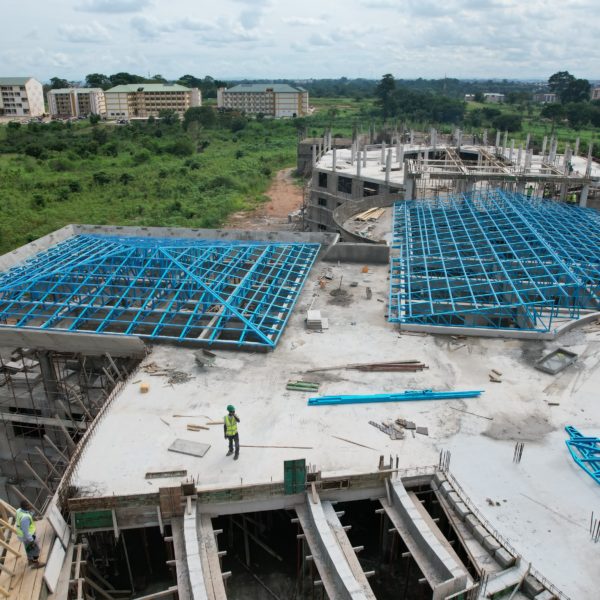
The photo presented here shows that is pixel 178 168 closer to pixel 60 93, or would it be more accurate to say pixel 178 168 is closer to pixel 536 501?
pixel 536 501

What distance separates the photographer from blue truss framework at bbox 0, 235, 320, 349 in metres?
23.0

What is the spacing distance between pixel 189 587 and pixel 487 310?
54.5 ft

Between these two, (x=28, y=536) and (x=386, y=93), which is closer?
(x=28, y=536)

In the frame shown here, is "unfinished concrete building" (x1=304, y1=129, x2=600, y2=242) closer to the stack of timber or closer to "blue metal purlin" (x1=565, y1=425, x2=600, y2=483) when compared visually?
the stack of timber

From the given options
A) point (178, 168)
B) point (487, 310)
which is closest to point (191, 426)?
point (487, 310)

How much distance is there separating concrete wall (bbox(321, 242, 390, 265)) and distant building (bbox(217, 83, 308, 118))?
470ft

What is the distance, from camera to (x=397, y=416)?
58.9ft

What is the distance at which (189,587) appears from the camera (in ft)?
40.6

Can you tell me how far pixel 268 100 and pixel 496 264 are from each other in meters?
154

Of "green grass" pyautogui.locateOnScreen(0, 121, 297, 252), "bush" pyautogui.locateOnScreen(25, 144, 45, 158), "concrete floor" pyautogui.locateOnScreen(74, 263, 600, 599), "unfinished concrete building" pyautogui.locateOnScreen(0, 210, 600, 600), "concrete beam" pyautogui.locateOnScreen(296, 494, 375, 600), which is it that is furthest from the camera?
"bush" pyautogui.locateOnScreen(25, 144, 45, 158)

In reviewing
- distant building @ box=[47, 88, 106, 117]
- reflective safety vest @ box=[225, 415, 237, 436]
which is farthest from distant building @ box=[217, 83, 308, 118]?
reflective safety vest @ box=[225, 415, 237, 436]

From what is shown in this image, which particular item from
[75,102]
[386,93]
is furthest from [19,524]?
[75,102]

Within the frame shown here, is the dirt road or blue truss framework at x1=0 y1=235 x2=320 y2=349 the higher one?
blue truss framework at x1=0 y1=235 x2=320 y2=349

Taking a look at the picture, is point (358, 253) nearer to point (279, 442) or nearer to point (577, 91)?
point (279, 442)
